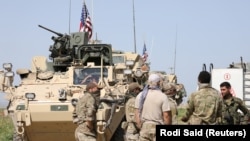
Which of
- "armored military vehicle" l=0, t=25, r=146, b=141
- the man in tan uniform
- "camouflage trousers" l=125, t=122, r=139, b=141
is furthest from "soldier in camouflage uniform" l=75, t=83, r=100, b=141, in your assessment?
the man in tan uniform

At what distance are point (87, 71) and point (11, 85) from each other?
175 centimetres

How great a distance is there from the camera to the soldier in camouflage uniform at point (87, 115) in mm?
9898

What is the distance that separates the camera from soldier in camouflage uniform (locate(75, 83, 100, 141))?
990cm

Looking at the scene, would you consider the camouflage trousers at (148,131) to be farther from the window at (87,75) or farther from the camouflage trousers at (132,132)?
the window at (87,75)

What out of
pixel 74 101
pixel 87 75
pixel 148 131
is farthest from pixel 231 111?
pixel 87 75

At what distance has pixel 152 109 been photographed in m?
8.23

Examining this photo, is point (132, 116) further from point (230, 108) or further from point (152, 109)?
point (152, 109)

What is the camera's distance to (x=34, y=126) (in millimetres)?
12797

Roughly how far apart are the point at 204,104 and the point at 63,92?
5649 millimetres

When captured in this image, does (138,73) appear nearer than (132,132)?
No

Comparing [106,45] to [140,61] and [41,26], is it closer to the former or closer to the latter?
[140,61]

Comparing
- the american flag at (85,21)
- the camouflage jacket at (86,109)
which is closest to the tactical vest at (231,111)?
the camouflage jacket at (86,109)

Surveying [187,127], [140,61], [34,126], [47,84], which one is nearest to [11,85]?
[47,84]

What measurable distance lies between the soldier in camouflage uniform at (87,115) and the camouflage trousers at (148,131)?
5.53 ft
